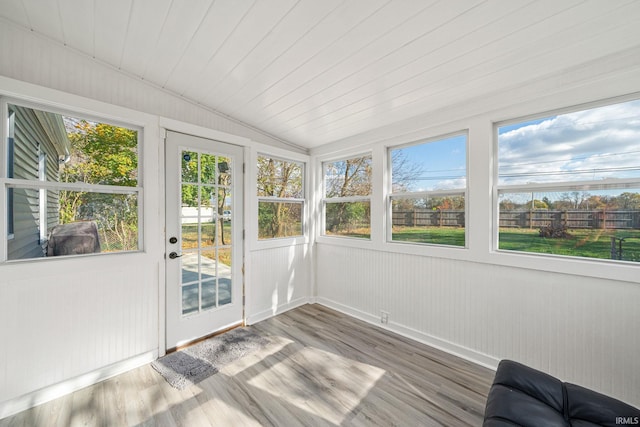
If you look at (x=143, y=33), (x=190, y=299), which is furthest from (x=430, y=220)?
(x=143, y=33)

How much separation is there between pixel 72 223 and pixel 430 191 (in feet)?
10.4

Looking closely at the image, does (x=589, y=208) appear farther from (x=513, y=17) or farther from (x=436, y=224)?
(x=513, y=17)

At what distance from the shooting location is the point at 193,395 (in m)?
1.84

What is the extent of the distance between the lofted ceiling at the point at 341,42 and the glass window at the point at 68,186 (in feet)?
2.06

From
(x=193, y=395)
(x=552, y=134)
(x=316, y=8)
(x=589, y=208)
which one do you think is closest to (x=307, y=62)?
(x=316, y=8)

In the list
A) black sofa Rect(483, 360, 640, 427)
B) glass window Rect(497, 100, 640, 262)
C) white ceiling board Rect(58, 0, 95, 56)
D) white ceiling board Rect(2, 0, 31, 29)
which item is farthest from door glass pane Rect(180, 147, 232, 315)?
glass window Rect(497, 100, 640, 262)

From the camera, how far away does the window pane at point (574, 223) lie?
1.71m

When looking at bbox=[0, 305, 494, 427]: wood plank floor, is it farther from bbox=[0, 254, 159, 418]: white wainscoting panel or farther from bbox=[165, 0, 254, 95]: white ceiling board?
bbox=[165, 0, 254, 95]: white ceiling board

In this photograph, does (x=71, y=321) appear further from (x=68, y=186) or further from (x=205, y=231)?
(x=205, y=231)

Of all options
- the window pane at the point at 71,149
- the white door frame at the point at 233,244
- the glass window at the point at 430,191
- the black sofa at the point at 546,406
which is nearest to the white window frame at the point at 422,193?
the glass window at the point at 430,191

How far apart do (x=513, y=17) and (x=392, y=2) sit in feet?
2.15

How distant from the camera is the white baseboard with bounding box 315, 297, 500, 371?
2.19 meters

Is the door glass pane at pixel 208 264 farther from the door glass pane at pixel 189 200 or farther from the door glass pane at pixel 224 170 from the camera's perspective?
the door glass pane at pixel 224 170

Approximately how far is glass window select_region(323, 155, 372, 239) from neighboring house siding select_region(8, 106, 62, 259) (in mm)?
2771
